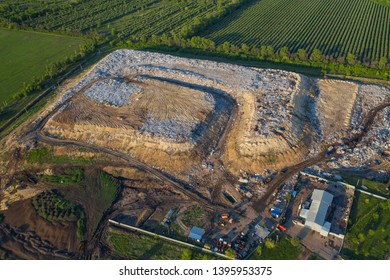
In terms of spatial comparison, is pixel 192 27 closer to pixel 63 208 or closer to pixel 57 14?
pixel 57 14

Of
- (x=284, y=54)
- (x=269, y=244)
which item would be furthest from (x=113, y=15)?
(x=269, y=244)

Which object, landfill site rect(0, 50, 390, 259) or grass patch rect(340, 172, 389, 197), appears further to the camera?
grass patch rect(340, 172, 389, 197)

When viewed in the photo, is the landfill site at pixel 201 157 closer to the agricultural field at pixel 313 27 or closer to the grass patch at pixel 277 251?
the grass patch at pixel 277 251

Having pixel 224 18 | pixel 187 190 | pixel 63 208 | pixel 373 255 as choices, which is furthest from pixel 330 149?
pixel 224 18

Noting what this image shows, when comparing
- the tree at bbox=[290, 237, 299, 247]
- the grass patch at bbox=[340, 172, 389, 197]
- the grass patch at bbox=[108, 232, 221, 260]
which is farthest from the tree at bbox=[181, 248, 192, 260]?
the grass patch at bbox=[340, 172, 389, 197]

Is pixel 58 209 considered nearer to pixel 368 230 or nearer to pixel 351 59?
pixel 368 230

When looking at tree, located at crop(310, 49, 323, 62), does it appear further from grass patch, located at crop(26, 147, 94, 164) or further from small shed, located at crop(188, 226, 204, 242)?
grass patch, located at crop(26, 147, 94, 164)
